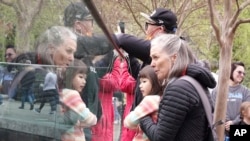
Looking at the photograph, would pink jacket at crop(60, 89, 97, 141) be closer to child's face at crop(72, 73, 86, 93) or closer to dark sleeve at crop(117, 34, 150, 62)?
child's face at crop(72, 73, 86, 93)

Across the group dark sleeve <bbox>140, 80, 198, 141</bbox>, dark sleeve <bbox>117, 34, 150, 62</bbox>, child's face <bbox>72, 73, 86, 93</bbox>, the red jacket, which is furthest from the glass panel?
dark sleeve <bbox>117, 34, 150, 62</bbox>

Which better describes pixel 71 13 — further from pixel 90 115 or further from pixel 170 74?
pixel 170 74

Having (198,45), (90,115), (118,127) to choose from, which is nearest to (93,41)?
(90,115)

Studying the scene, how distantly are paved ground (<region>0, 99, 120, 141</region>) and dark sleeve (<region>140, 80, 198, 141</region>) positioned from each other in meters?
1.11

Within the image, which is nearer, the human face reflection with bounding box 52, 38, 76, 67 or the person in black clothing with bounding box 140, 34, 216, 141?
the human face reflection with bounding box 52, 38, 76, 67

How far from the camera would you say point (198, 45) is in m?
23.6

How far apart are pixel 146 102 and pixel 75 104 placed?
145cm

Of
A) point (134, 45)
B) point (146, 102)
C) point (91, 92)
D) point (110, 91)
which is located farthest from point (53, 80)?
point (134, 45)

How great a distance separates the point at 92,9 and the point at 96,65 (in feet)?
3.09

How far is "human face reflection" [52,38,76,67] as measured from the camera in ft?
4.62

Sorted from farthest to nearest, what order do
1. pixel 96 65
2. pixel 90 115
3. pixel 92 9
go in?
pixel 96 65 → pixel 90 115 → pixel 92 9

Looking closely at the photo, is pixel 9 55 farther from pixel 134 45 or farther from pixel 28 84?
pixel 134 45

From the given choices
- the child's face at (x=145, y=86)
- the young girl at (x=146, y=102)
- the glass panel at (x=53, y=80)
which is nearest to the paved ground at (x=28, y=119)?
the glass panel at (x=53, y=80)

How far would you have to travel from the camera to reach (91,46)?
1.87 m
